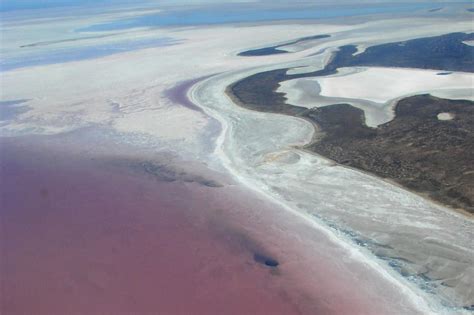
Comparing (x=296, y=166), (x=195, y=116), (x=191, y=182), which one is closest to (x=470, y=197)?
(x=296, y=166)

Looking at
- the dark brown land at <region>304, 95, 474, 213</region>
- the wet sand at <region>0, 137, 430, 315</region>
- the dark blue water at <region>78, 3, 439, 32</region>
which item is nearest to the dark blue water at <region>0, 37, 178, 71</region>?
the dark blue water at <region>78, 3, 439, 32</region>

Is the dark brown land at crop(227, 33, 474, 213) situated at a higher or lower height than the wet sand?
higher

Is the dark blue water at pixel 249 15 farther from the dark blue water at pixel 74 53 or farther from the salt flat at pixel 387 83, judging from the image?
the salt flat at pixel 387 83

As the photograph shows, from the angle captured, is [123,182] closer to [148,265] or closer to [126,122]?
[148,265]

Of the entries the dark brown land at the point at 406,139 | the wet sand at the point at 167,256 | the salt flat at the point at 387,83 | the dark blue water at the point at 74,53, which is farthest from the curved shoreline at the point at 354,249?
the dark blue water at the point at 74,53

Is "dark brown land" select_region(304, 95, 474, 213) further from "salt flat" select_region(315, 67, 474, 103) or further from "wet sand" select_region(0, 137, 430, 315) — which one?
"wet sand" select_region(0, 137, 430, 315)

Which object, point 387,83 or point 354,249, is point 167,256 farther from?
point 387,83

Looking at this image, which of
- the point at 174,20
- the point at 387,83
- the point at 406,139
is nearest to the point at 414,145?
the point at 406,139
